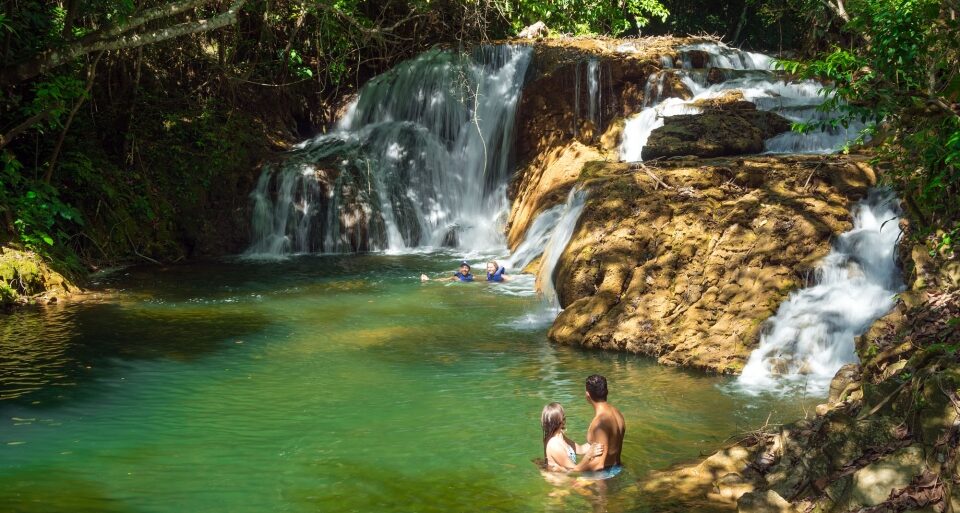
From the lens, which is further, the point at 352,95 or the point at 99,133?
the point at 352,95

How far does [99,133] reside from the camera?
1823 centimetres

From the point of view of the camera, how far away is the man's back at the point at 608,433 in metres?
6.30

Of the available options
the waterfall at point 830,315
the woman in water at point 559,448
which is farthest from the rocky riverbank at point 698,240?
the woman in water at point 559,448

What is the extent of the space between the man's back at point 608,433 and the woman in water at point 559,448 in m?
0.06

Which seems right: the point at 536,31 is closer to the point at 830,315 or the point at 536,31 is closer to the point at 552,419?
the point at 830,315

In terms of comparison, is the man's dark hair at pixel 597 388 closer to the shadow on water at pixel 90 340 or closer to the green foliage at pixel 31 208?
the shadow on water at pixel 90 340

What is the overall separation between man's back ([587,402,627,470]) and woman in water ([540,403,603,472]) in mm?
57

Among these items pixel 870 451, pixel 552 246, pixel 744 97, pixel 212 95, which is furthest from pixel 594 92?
pixel 870 451

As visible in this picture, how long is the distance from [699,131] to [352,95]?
1090 cm

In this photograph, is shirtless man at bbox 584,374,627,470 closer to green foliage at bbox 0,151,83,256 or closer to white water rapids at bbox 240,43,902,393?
white water rapids at bbox 240,43,902,393

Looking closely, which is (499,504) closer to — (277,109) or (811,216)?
(811,216)

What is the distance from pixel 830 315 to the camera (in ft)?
30.5

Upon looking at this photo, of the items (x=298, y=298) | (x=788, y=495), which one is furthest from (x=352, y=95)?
(x=788, y=495)

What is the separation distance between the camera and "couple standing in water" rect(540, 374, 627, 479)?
20.7 feet
